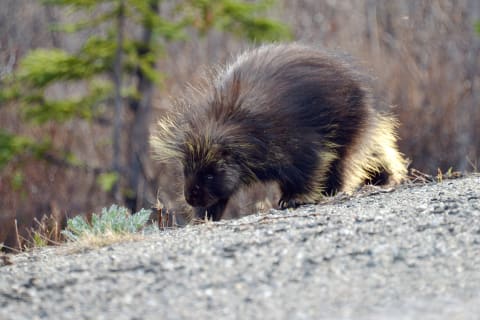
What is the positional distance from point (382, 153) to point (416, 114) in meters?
5.12

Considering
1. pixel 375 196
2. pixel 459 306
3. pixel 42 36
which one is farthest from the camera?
pixel 42 36

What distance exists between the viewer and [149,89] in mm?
12641

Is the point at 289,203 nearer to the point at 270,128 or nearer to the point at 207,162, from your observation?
the point at 270,128

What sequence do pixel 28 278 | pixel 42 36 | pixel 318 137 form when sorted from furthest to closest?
1. pixel 42 36
2. pixel 318 137
3. pixel 28 278

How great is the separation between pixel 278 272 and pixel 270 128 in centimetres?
298

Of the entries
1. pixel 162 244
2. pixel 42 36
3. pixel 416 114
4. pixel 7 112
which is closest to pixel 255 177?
pixel 162 244

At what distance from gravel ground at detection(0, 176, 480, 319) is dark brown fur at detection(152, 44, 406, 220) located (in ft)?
5.49

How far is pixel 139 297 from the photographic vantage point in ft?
12.6

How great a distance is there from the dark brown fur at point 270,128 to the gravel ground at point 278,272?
167cm

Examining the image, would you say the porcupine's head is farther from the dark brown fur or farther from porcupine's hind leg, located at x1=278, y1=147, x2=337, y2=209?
porcupine's hind leg, located at x1=278, y1=147, x2=337, y2=209

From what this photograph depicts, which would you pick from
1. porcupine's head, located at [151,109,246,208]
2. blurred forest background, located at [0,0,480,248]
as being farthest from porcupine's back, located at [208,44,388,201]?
blurred forest background, located at [0,0,480,248]

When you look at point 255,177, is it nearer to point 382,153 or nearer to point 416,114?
point 382,153

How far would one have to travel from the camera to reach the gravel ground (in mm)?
3590

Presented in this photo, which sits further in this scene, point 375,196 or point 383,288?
point 375,196
